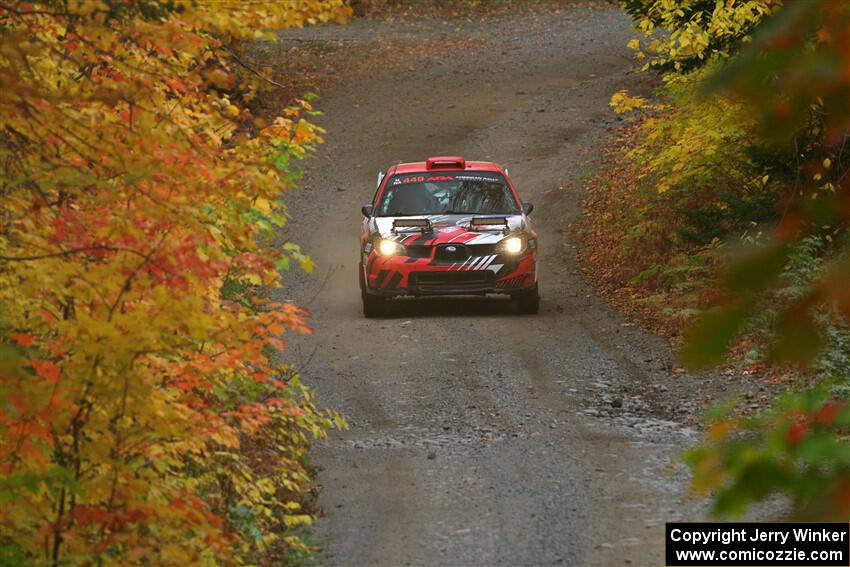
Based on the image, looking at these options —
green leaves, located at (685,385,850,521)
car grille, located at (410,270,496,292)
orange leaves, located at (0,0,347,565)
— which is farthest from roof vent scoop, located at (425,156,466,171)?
green leaves, located at (685,385,850,521)

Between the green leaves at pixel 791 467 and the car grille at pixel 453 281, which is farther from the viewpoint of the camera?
the car grille at pixel 453 281

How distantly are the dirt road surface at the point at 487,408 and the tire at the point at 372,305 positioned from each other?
17 cm

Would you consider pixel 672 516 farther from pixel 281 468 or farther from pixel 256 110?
pixel 256 110

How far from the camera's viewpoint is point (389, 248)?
15.8m

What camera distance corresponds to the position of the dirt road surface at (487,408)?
805cm

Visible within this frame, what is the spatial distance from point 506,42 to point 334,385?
87.4ft

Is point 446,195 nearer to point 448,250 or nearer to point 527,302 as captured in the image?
point 448,250

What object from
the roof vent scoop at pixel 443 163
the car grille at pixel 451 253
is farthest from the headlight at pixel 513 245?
the roof vent scoop at pixel 443 163

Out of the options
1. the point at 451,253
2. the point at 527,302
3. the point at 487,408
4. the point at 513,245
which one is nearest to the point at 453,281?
the point at 451,253

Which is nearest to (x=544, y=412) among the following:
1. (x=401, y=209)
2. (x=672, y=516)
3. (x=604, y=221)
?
(x=672, y=516)

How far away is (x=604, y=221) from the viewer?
74.5ft

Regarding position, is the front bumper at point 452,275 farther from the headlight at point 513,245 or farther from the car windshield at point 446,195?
the car windshield at point 446,195

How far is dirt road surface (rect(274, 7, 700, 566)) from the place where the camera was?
26.4 feet

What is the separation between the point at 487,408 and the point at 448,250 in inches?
172
